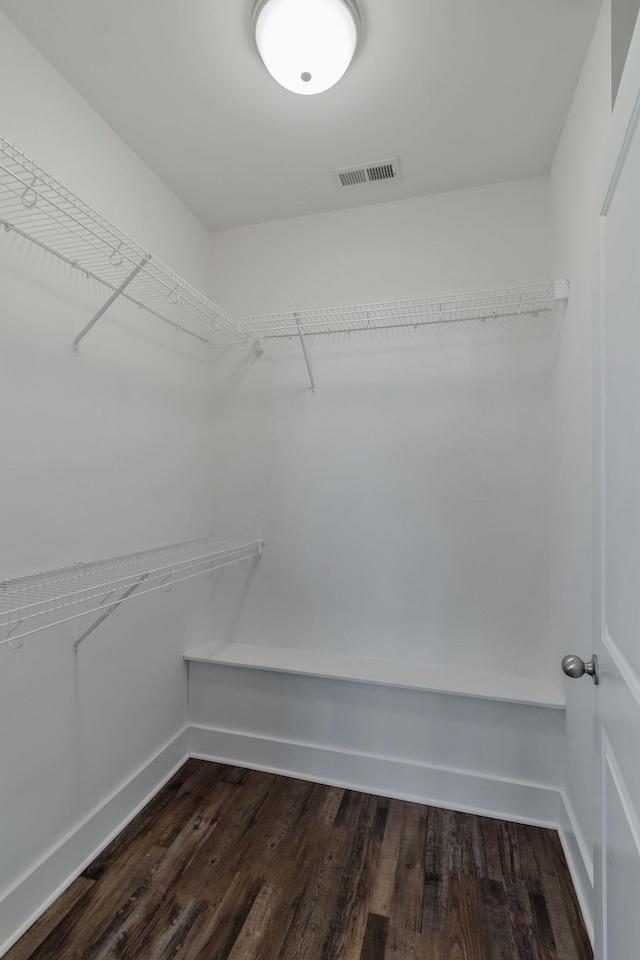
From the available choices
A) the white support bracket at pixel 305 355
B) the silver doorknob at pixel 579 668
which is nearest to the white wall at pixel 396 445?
the white support bracket at pixel 305 355

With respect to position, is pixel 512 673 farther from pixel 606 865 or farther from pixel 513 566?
pixel 606 865

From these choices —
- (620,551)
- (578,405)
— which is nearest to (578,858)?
(620,551)

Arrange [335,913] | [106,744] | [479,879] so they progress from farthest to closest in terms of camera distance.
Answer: [106,744]
[479,879]
[335,913]

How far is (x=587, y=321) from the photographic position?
1487 millimetres

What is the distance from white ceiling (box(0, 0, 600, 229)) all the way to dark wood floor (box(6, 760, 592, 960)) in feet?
8.71

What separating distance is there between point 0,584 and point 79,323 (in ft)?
2.94

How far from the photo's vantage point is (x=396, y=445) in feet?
7.40

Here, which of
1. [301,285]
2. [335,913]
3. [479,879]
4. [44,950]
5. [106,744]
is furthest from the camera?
[301,285]

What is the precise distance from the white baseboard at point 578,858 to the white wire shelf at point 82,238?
2.22 meters

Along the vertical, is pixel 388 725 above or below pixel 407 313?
below

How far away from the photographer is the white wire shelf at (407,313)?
2.02 meters

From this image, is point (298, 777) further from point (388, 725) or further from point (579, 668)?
point (579, 668)

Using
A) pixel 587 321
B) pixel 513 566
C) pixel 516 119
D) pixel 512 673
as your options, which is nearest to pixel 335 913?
pixel 512 673

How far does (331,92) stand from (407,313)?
34.7 inches
